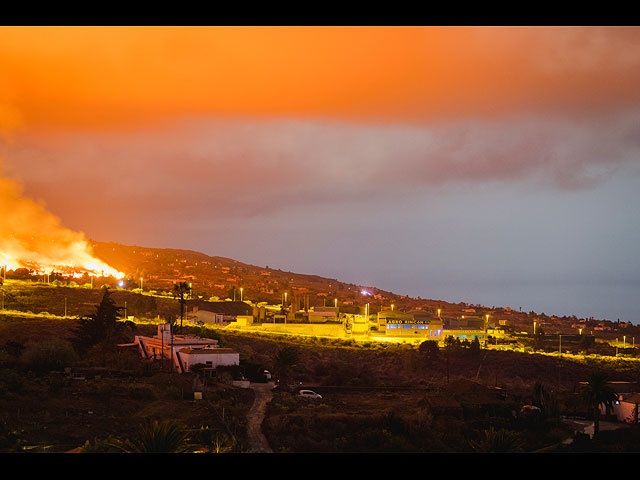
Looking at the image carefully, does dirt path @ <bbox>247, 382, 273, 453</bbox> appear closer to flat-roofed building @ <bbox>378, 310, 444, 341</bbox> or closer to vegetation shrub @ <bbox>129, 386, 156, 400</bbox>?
vegetation shrub @ <bbox>129, 386, 156, 400</bbox>

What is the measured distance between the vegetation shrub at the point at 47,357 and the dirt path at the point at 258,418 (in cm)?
689

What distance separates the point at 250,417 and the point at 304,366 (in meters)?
10.2

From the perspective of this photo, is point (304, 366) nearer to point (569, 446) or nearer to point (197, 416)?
A: point (197, 416)

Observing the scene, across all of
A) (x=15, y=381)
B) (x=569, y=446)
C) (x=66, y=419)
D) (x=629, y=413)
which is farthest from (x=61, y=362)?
(x=629, y=413)

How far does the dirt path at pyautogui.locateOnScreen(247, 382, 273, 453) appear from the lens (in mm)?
15967

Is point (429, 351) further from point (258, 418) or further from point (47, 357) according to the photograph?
point (47, 357)

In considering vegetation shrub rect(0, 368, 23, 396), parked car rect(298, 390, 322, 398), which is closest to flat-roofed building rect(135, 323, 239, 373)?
parked car rect(298, 390, 322, 398)

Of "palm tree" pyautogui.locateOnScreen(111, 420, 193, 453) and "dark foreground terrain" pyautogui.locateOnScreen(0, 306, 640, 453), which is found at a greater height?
"palm tree" pyautogui.locateOnScreen(111, 420, 193, 453)

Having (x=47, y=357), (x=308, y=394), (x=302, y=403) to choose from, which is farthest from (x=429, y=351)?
(x=47, y=357)

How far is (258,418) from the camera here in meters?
18.7

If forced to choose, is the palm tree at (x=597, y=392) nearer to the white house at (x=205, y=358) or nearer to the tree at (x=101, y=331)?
the white house at (x=205, y=358)

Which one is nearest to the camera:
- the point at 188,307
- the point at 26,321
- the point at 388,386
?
the point at 388,386

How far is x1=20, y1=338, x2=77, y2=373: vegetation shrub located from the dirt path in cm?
689
